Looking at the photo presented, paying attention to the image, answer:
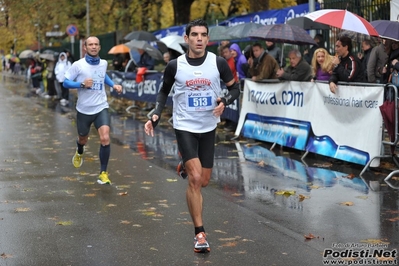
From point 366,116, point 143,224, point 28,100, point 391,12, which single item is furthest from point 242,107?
point 28,100

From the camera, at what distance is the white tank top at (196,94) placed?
7043 mm

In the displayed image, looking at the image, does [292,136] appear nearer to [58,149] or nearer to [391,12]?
[391,12]

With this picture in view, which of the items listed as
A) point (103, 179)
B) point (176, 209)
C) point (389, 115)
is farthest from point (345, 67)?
point (176, 209)

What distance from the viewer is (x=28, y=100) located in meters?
30.7

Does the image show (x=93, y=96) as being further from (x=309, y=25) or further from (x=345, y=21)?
(x=309, y=25)

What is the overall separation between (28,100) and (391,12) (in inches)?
748

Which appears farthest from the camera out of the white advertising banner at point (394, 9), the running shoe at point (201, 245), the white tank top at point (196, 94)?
the white advertising banner at point (394, 9)

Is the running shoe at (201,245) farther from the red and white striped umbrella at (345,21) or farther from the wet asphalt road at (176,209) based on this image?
the red and white striped umbrella at (345,21)

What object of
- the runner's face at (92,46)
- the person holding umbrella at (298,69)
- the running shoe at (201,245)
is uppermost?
the runner's face at (92,46)

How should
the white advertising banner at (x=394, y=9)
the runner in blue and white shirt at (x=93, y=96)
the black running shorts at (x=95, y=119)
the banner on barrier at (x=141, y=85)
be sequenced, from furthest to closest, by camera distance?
the banner on barrier at (x=141, y=85) → the white advertising banner at (x=394, y=9) → the black running shorts at (x=95, y=119) → the runner in blue and white shirt at (x=93, y=96)

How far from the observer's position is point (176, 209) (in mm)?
8766

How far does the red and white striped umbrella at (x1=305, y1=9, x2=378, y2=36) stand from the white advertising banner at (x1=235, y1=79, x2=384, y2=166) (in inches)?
34.7

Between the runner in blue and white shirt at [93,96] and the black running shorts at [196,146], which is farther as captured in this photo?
the runner in blue and white shirt at [93,96]

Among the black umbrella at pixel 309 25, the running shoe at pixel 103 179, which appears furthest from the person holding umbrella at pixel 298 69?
the running shoe at pixel 103 179
